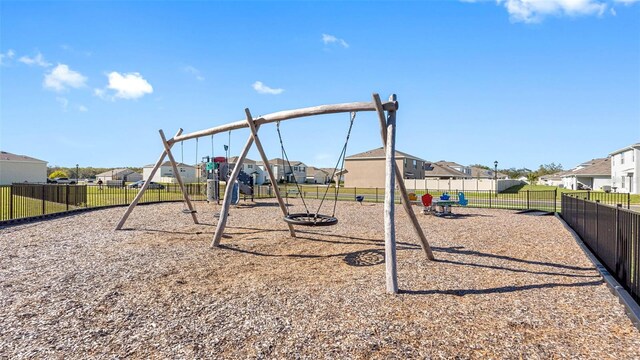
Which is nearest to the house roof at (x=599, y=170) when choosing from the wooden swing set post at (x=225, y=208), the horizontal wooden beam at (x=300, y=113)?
the horizontal wooden beam at (x=300, y=113)

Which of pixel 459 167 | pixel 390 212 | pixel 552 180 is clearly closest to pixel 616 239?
pixel 390 212

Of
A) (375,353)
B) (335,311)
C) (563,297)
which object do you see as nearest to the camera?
(375,353)

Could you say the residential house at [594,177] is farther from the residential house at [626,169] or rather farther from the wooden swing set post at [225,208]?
the wooden swing set post at [225,208]

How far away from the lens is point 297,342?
3.67m

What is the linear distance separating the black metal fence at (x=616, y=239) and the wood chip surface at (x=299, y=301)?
0.34 metres

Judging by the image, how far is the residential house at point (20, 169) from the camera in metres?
46.3

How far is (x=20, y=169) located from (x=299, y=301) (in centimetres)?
5961

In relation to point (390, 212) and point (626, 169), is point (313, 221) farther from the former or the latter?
point (626, 169)

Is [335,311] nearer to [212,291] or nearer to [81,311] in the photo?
[212,291]

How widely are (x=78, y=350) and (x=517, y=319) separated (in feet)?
16.1

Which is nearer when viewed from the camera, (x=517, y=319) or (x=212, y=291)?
(x=517, y=319)

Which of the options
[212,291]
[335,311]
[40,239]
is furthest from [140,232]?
[335,311]

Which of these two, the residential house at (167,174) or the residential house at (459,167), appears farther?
the residential house at (459,167)

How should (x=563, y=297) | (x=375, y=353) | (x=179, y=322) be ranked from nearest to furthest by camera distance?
(x=375, y=353) → (x=179, y=322) → (x=563, y=297)
